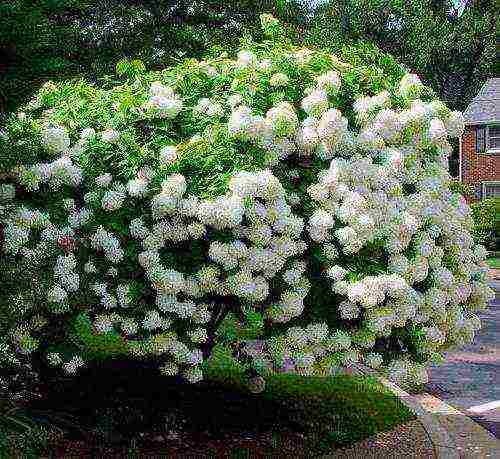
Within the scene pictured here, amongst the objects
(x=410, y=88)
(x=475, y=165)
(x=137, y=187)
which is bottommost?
(x=475, y=165)

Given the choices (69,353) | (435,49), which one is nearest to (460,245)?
(69,353)

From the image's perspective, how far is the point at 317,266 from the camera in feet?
19.0

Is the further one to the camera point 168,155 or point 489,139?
point 489,139

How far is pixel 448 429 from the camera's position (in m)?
7.78

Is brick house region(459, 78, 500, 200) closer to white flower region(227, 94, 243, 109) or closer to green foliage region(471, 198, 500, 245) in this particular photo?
green foliage region(471, 198, 500, 245)

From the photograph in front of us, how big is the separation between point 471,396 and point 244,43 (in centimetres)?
476

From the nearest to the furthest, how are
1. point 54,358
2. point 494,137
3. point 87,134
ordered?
1. point 54,358
2. point 87,134
3. point 494,137

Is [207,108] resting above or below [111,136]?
above

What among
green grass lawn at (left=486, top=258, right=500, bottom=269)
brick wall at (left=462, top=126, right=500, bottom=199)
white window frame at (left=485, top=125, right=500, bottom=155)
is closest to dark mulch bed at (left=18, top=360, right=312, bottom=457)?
green grass lawn at (left=486, top=258, right=500, bottom=269)

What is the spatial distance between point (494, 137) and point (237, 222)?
30885mm

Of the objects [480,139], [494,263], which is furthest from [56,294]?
[480,139]

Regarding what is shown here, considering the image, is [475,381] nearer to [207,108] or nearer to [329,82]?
[329,82]

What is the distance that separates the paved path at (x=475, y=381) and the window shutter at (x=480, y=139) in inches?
869

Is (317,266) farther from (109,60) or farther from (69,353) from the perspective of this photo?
(109,60)
